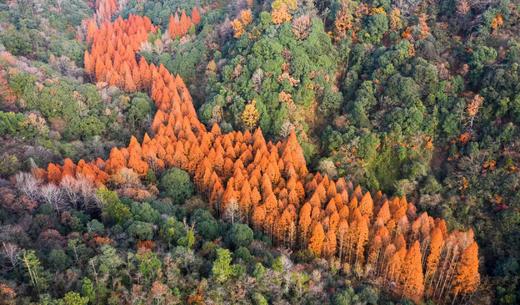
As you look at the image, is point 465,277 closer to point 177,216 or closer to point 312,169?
point 312,169

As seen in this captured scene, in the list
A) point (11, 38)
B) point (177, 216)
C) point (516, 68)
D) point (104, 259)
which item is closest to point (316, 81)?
point (516, 68)

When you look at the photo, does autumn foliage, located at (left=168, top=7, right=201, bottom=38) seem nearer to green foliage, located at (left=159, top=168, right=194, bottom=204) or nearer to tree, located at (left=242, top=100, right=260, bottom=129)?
tree, located at (left=242, top=100, right=260, bottom=129)

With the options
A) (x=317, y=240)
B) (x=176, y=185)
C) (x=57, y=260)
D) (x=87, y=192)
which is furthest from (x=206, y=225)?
(x=57, y=260)

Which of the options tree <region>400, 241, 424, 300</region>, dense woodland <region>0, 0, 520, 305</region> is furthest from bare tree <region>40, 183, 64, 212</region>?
tree <region>400, 241, 424, 300</region>

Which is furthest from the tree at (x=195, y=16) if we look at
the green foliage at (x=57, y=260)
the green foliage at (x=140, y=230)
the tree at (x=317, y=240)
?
the green foliage at (x=57, y=260)

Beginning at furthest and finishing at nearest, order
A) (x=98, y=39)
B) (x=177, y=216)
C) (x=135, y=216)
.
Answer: (x=98, y=39)
(x=177, y=216)
(x=135, y=216)

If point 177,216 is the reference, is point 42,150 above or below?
above

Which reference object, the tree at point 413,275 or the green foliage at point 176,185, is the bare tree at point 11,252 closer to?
the green foliage at point 176,185

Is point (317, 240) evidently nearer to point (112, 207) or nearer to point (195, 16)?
point (112, 207)
